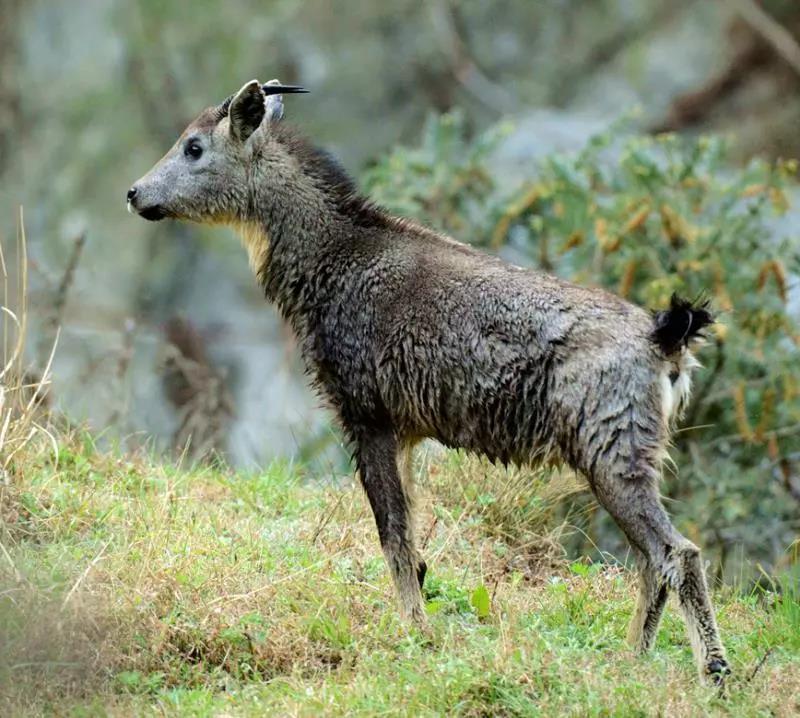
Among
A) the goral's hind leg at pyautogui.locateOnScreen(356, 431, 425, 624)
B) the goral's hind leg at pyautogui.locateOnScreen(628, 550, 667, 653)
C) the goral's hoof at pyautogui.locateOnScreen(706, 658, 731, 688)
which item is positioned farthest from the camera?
the goral's hind leg at pyautogui.locateOnScreen(356, 431, 425, 624)

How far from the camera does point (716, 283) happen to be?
10320 millimetres

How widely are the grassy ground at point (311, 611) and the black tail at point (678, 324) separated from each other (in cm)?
140

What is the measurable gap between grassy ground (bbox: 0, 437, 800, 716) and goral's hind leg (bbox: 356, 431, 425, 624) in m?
0.20

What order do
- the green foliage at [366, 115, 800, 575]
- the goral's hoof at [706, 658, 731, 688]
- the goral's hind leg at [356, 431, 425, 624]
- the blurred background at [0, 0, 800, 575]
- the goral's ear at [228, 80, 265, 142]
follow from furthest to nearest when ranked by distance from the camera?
the blurred background at [0, 0, 800, 575]
the green foliage at [366, 115, 800, 575]
the goral's ear at [228, 80, 265, 142]
the goral's hind leg at [356, 431, 425, 624]
the goral's hoof at [706, 658, 731, 688]

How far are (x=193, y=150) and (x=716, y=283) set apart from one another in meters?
4.51

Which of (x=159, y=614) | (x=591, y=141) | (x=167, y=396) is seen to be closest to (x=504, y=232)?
(x=591, y=141)

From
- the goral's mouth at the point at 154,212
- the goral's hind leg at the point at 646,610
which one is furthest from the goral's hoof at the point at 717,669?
the goral's mouth at the point at 154,212

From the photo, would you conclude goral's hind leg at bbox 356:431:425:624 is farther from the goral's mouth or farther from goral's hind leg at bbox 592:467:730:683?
the goral's mouth

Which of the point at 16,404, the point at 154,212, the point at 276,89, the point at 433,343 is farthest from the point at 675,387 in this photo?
the point at 16,404

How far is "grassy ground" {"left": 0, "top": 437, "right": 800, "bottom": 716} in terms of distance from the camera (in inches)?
220

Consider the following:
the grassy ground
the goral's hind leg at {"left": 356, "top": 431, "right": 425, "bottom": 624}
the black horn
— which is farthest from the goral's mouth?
the goral's hind leg at {"left": 356, "top": 431, "right": 425, "bottom": 624}

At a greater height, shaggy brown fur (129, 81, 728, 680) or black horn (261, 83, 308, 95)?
black horn (261, 83, 308, 95)

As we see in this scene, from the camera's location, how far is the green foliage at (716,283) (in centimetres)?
1020

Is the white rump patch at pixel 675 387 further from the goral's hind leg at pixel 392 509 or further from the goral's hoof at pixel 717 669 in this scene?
the goral's hind leg at pixel 392 509
